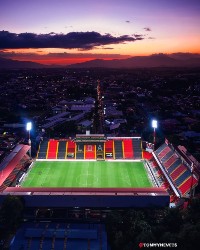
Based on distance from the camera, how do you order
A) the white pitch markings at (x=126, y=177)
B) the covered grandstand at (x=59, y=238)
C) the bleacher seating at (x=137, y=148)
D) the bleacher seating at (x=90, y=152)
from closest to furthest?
the covered grandstand at (x=59, y=238) → the white pitch markings at (x=126, y=177) → the bleacher seating at (x=90, y=152) → the bleacher seating at (x=137, y=148)

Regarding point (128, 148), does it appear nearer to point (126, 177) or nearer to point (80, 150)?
point (80, 150)

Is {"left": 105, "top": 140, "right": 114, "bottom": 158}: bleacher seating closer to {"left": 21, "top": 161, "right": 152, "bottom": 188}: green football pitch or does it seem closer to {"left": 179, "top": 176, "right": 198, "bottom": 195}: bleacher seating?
{"left": 21, "top": 161, "right": 152, "bottom": 188}: green football pitch

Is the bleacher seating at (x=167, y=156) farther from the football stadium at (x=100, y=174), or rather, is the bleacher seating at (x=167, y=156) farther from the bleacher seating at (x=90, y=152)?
the bleacher seating at (x=90, y=152)

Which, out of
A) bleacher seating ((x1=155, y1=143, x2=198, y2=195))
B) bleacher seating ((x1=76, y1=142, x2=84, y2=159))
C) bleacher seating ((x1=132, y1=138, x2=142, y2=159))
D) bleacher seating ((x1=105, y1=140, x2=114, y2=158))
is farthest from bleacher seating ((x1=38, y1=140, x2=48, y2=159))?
bleacher seating ((x1=155, y1=143, x2=198, y2=195))

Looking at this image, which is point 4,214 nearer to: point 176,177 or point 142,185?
point 142,185

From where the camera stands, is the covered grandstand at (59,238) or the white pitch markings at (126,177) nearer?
the covered grandstand at (59,238)

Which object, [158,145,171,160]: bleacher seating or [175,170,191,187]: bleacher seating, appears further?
[158,145,171,160]: bleacher seating

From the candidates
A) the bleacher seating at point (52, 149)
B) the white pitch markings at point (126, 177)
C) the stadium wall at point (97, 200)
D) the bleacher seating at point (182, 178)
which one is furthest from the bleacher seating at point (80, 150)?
the stadium wall at point (97, 200)

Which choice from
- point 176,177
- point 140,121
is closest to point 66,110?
point 140,121
